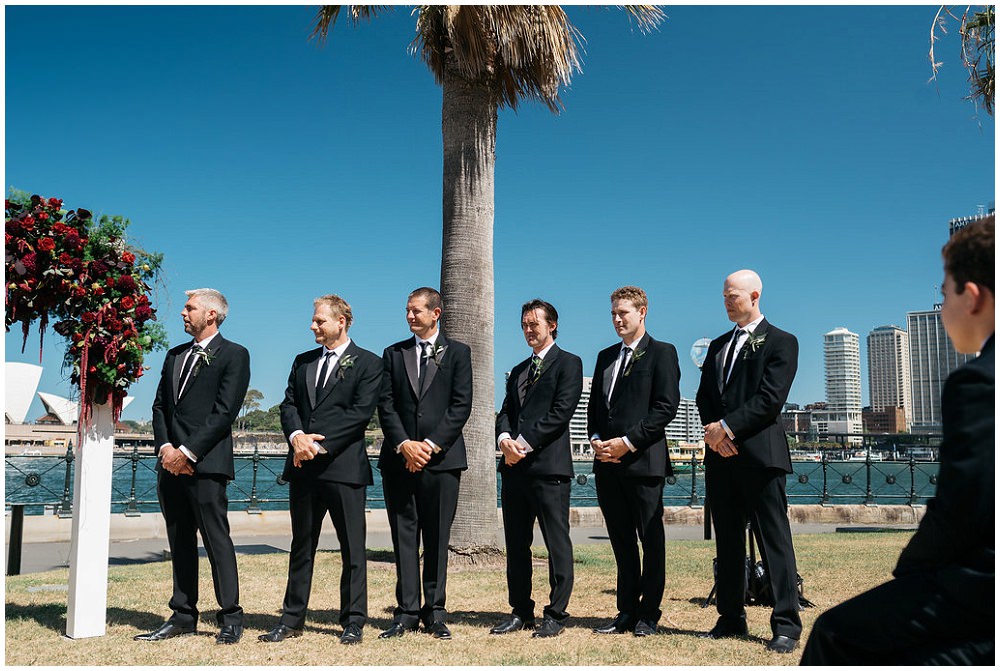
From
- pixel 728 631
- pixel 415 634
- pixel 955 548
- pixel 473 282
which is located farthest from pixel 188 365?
pixel 955 548

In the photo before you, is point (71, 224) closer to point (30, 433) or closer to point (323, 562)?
point (30, 433)

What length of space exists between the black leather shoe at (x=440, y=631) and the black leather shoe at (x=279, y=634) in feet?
3.10

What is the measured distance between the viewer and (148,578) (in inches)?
342

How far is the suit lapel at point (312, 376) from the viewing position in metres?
6.12

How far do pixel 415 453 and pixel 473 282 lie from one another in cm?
404

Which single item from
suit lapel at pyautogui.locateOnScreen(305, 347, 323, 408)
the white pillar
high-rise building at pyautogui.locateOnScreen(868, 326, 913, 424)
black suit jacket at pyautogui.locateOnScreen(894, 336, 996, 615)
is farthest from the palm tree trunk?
high-rise building at pyautogui.locateOnScreen(868, 326, 913, 424)

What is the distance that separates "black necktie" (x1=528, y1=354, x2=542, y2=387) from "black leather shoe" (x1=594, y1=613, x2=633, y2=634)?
184 cm

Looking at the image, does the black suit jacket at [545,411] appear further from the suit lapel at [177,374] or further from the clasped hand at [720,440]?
the suit lapel at [177,374]

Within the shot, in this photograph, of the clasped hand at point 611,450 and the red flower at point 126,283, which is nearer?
the clasped hand at point 611,450

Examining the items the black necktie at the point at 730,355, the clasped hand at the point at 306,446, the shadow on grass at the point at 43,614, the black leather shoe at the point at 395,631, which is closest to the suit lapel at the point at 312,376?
the clasped hand at the point at 306,446

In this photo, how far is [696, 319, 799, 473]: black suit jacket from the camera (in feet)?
18.3

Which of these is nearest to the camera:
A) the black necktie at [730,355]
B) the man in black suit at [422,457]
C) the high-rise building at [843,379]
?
the black necktie at [730,355]

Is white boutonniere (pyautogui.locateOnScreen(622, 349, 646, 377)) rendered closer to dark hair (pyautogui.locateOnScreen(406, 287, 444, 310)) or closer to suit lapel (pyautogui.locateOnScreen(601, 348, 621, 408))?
suit lapel (pyautogui.locateOnScreen(601, 348, 621, 408))

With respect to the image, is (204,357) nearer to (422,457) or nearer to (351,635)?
(422,457)
